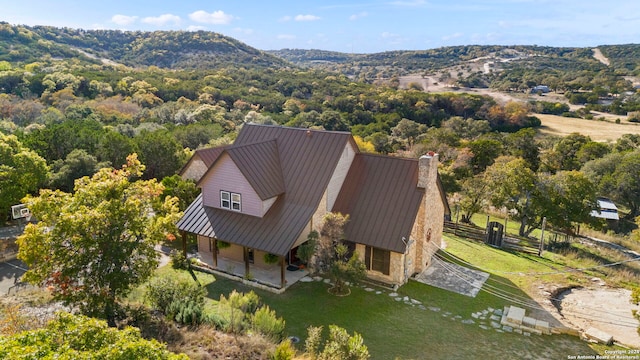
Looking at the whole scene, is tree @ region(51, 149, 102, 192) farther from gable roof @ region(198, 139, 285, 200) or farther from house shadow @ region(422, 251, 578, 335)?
house shadow @ region(422, 251, 578, 335)

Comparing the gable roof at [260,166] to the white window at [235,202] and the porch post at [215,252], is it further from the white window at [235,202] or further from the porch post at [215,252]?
the porch post at [215,252]

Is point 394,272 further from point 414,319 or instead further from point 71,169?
point 71,169

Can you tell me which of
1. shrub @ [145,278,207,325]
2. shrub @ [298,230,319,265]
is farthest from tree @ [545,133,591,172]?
shrub @ [145,278,207,325]

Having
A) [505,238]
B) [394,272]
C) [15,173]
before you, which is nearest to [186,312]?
[394,272]

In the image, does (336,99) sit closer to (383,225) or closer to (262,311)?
(383,225)

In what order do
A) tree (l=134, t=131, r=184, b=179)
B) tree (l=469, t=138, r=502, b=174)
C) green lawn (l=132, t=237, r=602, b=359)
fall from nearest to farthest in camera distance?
green lawn (l=132, t=237, r=602, b=359) < tree (l=134, t=131, r=184, b=179) < tree (l=469, t=138, r=502, b=174)

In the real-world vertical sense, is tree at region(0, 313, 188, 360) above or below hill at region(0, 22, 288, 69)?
below

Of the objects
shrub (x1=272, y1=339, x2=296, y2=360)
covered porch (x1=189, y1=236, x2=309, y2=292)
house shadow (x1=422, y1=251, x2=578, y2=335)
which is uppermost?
shrub (x1=272, y1=339, x2=296, y2=360)
